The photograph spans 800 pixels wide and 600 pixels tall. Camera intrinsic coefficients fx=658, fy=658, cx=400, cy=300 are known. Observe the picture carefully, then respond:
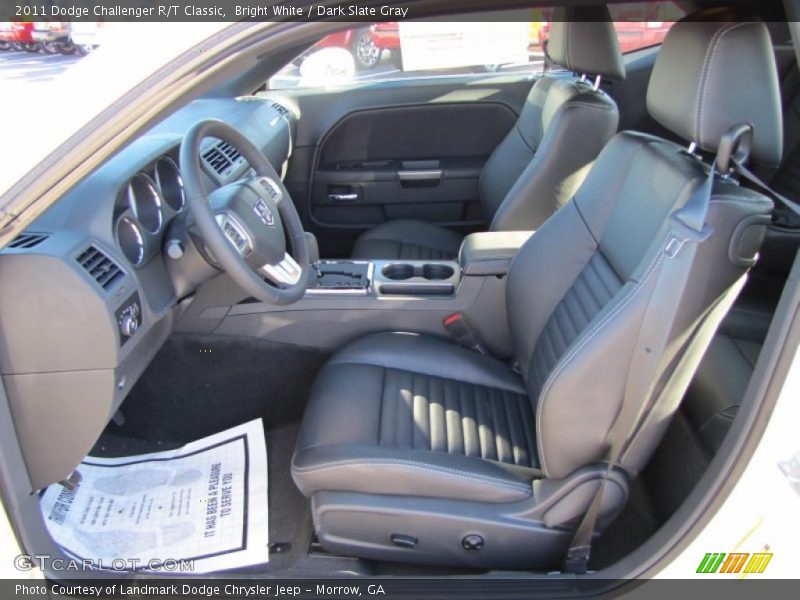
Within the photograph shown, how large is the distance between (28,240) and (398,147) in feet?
6.58

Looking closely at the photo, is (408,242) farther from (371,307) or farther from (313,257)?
(371,307)

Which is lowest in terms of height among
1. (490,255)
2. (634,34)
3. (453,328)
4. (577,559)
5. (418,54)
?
(577,559)

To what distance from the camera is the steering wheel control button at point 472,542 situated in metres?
1.26

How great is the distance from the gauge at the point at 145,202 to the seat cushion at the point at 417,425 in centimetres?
52

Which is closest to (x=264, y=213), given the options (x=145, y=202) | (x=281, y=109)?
(x=145, y=202)

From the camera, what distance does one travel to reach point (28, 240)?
1078mm

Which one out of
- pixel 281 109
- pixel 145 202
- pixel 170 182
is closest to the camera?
pixel 145 202

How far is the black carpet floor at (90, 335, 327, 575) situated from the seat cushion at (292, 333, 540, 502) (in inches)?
10.4

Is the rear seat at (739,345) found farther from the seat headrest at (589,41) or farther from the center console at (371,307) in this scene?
the center console at (371,307)

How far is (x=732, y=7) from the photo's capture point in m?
1.17

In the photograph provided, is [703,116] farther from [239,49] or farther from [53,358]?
[53,358]

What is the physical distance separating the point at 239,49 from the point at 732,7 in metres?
0.87

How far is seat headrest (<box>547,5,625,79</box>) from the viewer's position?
6.05ft

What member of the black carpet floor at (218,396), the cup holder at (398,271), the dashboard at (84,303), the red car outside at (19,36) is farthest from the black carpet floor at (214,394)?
the red car outside at (19,36)
